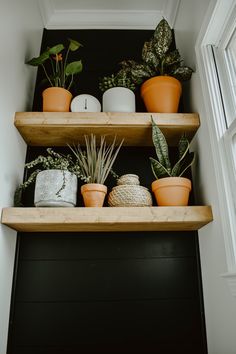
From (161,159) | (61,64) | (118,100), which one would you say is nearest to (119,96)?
(118,100)

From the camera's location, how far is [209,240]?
48.1 inches

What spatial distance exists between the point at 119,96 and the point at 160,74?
0.30 m

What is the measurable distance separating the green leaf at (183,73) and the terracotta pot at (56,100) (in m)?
0.62

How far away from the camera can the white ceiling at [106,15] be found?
6.25 ft

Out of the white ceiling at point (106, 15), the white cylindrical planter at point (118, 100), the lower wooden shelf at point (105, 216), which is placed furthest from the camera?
the white ceiling at point (106, 15)

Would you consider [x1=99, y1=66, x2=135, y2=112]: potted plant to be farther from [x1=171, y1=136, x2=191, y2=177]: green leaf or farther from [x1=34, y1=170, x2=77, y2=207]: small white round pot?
[x1=34, y1=170, x2=77, y2=207]: small white round pot

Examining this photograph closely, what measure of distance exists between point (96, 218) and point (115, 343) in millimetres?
615

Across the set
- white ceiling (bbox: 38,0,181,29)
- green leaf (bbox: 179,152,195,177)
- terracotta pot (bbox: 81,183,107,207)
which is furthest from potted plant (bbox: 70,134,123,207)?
white ceiling (bbox: 38,0,181,29)

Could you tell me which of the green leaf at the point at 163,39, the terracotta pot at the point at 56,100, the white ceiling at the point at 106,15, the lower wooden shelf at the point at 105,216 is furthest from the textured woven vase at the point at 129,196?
the white ceiling at the point at 106,15

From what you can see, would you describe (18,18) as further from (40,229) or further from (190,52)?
(40,229)

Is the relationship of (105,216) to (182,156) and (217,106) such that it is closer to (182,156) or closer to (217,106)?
(182,156)

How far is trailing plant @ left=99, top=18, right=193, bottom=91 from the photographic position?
58.2 inches

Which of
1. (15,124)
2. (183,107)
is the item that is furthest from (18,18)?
(183,107)

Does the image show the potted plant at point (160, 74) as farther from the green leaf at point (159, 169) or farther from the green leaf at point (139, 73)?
the green leaf at point (159, 169)
